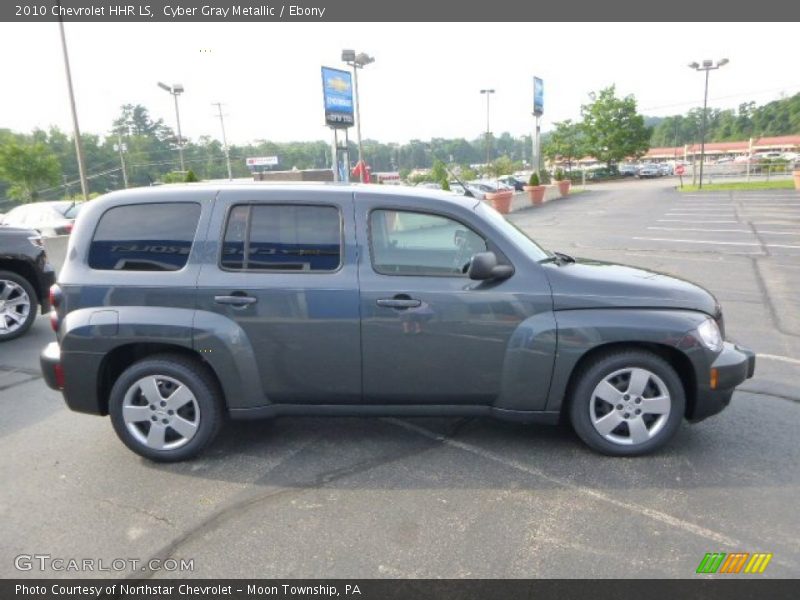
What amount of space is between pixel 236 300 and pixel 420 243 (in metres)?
1.24

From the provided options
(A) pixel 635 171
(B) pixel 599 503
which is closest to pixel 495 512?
(B) pixel 599 503

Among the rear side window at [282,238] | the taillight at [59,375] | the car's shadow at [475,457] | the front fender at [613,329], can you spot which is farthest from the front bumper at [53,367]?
the front fender at [613,329]

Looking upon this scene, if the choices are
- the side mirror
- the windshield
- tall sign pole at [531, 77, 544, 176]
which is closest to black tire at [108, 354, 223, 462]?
the side mirror

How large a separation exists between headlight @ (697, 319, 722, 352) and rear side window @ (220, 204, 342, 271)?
2.33 meters

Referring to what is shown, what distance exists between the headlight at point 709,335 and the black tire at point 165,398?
3140 millimetres

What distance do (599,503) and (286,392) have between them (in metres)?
2.02

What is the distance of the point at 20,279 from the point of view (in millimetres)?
6941

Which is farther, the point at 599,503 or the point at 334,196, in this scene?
the point at 334,196

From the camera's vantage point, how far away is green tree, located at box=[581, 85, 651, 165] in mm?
56062

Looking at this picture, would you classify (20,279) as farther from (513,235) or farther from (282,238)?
(513,235)

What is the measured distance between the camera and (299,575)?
2.66 m

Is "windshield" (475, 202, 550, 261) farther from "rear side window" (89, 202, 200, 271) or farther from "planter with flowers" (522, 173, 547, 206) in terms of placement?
"planter with flowers" (522, 173, 547, 206)

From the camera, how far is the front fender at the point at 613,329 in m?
3.49
